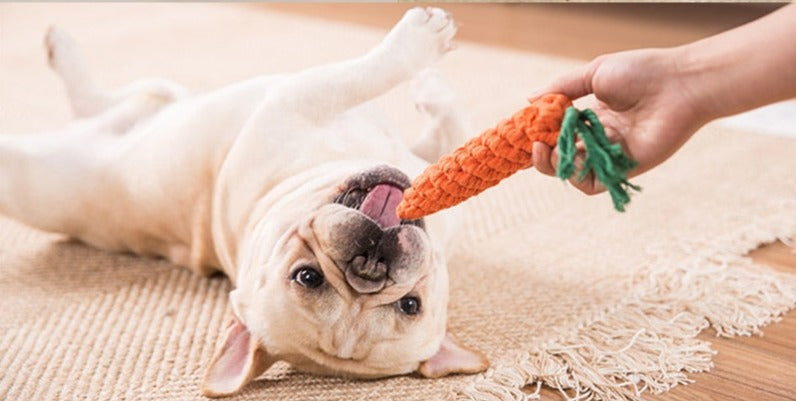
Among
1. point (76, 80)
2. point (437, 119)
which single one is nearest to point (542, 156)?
point (437, 119)

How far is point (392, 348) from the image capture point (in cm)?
128

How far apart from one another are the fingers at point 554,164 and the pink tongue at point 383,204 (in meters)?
0.23

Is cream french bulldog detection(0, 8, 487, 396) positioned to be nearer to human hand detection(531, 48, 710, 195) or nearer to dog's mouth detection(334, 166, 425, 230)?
dog's mouth detection(334, 166, 425, 230)

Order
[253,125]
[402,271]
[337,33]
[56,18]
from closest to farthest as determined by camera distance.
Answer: [402,271], [253,125], [337,33], [56,18]

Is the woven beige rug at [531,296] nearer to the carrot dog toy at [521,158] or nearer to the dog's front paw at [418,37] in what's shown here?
the carrot dog toy at [521,158]

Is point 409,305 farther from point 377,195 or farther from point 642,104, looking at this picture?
point 642,104

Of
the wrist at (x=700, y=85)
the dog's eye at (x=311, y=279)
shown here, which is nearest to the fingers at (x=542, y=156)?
the wrist at (x=700, y=85)

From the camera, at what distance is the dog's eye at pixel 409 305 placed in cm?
126

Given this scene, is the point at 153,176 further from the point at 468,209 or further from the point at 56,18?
the point at 56,18

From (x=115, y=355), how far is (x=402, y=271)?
53 cm

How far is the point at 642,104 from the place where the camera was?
3.77ft

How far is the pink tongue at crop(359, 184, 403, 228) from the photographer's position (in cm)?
128

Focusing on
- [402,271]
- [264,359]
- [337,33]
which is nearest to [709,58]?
[402,271]

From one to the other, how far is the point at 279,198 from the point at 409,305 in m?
0.28
